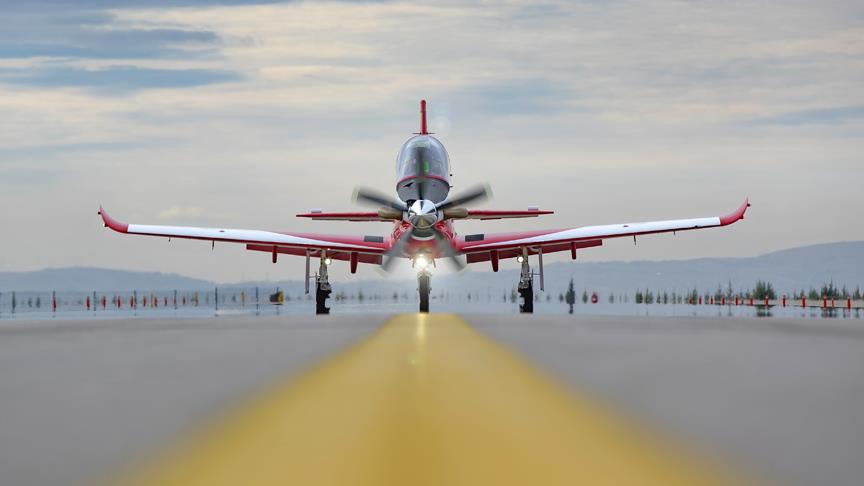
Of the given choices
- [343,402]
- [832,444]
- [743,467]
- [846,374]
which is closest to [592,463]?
[743,467]

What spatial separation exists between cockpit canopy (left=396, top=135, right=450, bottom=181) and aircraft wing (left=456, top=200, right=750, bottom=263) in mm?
2884

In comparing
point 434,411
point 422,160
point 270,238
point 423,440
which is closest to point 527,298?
point 422,160

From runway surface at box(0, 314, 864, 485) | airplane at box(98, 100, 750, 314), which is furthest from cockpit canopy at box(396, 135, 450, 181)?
runway surface at box(0, 314, 864, 485)

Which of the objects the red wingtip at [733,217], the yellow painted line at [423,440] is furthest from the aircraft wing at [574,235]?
the yellow painted line at [423,440]

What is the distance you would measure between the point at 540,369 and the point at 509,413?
5240mm

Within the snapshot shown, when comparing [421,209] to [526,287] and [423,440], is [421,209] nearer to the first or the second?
[526,287]

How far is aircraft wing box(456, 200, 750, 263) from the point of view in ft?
131

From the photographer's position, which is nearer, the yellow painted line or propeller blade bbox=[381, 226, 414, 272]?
the yellow painted line

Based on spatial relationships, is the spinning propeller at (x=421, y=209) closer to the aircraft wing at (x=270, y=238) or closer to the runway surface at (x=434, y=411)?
the aircraft wing at (x=270, y=238)

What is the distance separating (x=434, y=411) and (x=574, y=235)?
29.7 metres

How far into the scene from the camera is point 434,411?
35.7 feet

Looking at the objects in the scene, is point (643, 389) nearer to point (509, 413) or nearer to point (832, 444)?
point (509, 413)

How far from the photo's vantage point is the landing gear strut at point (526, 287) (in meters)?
40.9

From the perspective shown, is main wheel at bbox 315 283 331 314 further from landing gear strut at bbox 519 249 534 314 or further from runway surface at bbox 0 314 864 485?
runway surface at bbox 0 314 864 485
